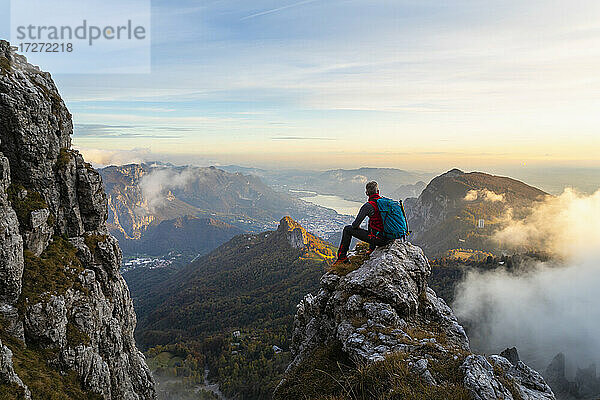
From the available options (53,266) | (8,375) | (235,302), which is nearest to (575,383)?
(8,375)

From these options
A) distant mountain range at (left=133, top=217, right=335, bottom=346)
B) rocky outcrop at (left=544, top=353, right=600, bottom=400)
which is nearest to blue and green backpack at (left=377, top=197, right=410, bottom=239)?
rocky outcrop at (left=544, top=353, right=600, bottom=400)

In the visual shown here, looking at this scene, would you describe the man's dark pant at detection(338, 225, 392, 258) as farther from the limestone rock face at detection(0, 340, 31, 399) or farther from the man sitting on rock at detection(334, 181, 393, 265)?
the limestone rock face at detection(0, 340, 31, 399)

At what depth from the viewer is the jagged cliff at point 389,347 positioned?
24.5 feet

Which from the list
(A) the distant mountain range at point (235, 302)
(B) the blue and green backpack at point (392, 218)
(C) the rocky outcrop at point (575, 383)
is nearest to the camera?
(B) the blue and green backpack at point (392, 218)

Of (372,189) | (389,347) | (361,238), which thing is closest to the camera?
(389,347)

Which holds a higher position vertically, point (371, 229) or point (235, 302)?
point (371, 229)

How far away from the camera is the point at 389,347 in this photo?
9.80 metres

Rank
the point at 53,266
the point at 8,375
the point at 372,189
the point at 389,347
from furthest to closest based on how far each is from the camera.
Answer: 1. the point at 53,266
2. the point at 8,375
3. the point at 372,189
4. the point at 389,347

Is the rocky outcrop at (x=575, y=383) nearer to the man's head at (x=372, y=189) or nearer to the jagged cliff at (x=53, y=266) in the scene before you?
the man's head at (x=372, y=189)

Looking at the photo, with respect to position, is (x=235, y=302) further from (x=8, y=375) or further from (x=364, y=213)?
(x=364, y=213)

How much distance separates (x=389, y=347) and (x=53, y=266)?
2684 cm

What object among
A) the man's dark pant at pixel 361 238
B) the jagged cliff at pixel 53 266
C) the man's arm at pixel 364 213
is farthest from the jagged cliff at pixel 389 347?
the jagged cliff at pixel 53 266

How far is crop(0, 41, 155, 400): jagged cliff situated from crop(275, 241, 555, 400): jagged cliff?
14.6 meters

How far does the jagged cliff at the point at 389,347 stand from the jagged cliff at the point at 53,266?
14571 millimetres
